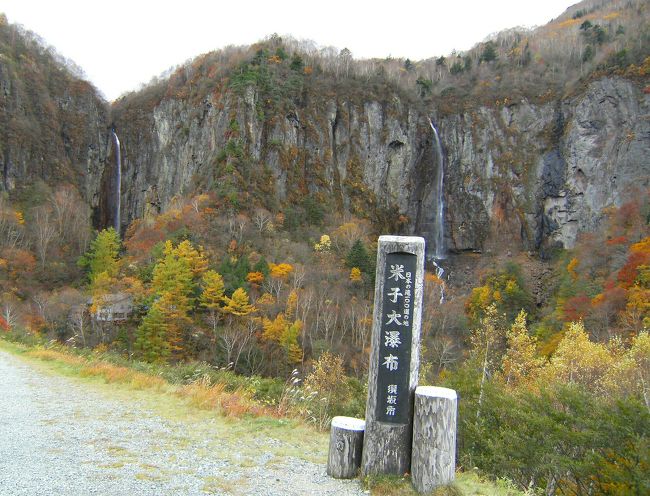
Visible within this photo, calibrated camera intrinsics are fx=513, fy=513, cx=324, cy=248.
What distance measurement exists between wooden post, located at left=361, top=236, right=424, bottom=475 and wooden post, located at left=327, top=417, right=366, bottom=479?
13cm

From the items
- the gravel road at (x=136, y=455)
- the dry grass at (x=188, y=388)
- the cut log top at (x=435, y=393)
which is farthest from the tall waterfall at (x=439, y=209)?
the cut log top at (x=435, y=393)

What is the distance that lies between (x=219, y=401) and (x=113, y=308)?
28721mm

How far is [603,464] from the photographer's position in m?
5.19

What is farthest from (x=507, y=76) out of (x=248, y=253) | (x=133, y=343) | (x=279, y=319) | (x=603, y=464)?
(x=603, y=464)

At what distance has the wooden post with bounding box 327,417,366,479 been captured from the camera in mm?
5367

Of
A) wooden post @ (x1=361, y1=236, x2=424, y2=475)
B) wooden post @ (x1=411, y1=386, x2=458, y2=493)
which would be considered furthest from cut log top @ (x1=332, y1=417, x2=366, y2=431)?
wooden post @ (x1=411, y1=386, x2=458, y2=493)

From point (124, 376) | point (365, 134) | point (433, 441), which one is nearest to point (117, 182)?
point (365, 134)

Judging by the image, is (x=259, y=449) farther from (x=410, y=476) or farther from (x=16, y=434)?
(x=16, y=434)

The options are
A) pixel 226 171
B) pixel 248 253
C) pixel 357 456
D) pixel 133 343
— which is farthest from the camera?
pixel 226 171

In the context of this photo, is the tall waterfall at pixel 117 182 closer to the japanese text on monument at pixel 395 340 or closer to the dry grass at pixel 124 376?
the dry grass at pixel 124 376

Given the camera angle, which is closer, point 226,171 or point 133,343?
point 133,343

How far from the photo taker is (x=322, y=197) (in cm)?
6225

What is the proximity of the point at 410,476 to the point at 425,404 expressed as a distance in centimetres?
74

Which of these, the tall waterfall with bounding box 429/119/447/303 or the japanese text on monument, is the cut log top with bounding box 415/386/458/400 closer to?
the japanese text on monument
